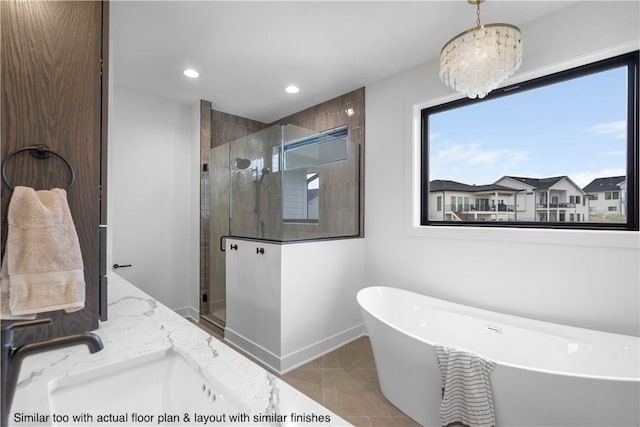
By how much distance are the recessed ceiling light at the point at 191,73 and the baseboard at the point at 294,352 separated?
2441 mm

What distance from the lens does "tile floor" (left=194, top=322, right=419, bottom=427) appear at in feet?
5.90

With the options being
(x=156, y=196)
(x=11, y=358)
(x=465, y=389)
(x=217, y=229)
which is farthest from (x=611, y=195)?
(x=156, y=196)

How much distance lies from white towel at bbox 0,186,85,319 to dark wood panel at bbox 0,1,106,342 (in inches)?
2.4

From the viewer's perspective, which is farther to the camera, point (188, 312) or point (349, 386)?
point (188, 312)

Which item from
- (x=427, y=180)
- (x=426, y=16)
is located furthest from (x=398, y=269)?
(x=426, y=16)

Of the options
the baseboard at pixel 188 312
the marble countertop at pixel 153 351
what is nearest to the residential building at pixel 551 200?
the marble countertop at pixel 153 351

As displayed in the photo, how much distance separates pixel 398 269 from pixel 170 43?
2651mm

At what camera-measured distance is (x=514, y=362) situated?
190cm

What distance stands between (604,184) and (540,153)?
16.4 inches

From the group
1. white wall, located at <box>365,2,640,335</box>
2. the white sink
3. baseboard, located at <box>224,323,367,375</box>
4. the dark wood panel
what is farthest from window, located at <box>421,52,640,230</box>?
the dark wood panel

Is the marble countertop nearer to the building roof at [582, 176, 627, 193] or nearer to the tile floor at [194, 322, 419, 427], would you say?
the tile floor at [194, 322, 419, 427]

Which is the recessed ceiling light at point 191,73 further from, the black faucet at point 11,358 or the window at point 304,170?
the black faucet at point 11,358

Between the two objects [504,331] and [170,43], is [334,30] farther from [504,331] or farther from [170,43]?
[504,331]

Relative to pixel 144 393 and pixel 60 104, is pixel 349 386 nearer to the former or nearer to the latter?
pixel 144 393
